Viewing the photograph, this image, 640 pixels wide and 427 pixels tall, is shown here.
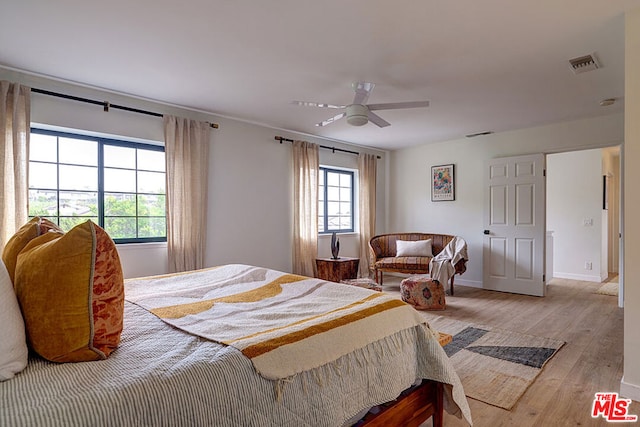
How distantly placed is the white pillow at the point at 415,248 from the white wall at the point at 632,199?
10.8ft

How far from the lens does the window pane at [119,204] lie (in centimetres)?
362

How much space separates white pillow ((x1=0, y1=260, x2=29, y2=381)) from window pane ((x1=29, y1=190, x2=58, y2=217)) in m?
2.71

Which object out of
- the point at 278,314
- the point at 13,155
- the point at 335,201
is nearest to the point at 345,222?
the point at 335,201

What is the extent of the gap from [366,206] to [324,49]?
3827 mm

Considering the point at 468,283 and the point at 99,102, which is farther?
the point at 468,283

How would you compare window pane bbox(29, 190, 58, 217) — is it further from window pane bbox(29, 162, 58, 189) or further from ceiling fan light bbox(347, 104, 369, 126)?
ceiling fan light bbox(347, 104, 369, 126)

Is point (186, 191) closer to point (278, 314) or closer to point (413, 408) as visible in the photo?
point (278, 314)

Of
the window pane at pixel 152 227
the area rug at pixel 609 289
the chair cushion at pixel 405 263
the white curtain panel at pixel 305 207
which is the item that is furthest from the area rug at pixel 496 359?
the window pane at pixel 152 227

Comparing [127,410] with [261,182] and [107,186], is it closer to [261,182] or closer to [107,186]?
[107,186]

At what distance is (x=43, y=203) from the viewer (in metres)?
3.27

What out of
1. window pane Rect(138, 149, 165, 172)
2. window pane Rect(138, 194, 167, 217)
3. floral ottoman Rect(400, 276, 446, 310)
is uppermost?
window pane Rect(138, 149, 165, 172)

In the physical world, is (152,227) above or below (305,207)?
below

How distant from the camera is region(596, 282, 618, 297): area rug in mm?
4979

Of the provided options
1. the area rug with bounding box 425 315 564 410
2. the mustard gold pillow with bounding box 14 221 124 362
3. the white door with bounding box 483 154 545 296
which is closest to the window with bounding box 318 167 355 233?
the white door with bounding box 483 154 545 296
